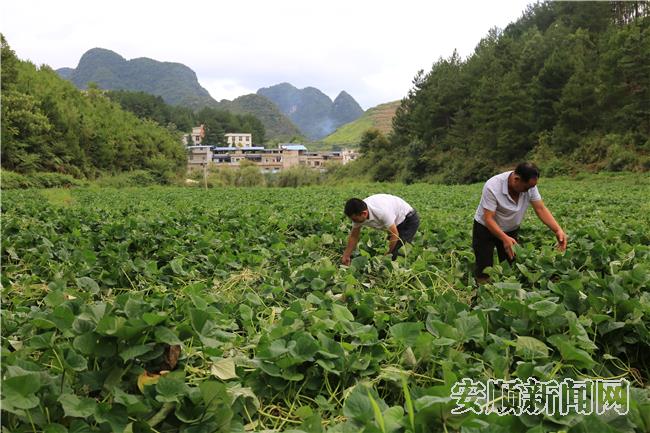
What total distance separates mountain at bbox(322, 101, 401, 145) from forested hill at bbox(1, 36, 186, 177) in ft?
244

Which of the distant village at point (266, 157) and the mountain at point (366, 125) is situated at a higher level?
the mountain at point (366, 125)

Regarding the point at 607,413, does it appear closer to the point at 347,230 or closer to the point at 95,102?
the point at 347,230

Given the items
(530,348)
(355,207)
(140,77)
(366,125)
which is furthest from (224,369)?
(140,77)

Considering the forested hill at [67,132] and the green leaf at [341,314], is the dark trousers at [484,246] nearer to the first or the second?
the green leaf at [341,314]

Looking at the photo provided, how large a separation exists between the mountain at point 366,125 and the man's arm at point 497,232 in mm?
119570

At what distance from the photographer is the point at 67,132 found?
3953 centimetres

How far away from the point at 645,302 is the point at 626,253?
5.26 ft

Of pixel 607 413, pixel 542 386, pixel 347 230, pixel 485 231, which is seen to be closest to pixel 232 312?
pixel 542 386

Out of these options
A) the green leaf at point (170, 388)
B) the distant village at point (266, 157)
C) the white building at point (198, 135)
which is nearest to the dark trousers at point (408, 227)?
the green leaf at point (170, 388)

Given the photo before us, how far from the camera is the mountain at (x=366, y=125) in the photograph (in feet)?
427

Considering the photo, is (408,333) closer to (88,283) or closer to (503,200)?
(88,283)

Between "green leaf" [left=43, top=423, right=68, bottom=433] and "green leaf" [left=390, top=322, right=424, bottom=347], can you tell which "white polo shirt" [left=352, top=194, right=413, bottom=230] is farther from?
"green leaf" [left=43, top=423, right=68, bottom=433]

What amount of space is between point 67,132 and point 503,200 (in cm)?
4290

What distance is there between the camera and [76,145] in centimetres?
3969
